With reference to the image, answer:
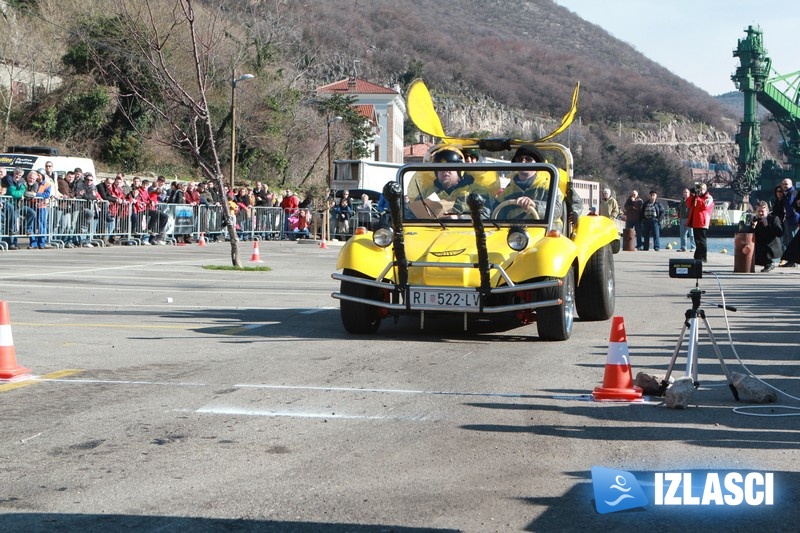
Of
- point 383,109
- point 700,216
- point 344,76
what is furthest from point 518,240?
point 344,76

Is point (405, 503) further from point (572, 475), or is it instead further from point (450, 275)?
point (450, 275)

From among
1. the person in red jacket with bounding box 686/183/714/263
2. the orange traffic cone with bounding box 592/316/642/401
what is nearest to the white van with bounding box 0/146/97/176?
the person in red jacket with bounding box 686/183/714/263

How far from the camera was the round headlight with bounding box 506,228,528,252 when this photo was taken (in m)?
10.6

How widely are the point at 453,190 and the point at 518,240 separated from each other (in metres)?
1.57

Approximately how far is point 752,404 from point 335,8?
6559 inches

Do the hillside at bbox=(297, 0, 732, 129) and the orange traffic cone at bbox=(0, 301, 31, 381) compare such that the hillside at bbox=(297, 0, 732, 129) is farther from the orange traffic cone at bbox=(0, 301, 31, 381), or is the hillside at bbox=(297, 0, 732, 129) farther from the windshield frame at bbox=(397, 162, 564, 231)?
the orange traffic cone at bbox=(0, 301, 31, 381)

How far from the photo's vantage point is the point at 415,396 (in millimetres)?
7578

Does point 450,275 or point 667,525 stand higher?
point 450,275

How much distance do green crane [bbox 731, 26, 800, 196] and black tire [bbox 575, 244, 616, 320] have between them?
114m

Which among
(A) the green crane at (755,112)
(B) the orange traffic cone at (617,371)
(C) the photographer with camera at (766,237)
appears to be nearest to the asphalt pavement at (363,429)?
(B) the orange traffic cone at (617,371)

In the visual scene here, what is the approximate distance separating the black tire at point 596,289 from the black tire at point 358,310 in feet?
8.90

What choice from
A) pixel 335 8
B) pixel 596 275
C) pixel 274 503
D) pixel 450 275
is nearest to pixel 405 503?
pixel 274 503

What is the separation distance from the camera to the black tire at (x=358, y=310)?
35.6ft

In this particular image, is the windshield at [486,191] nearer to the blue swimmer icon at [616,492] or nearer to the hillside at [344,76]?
the blue swimmer icon at [616,492]
